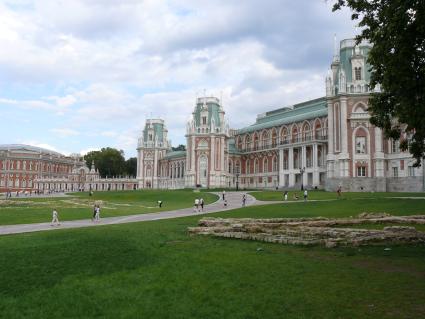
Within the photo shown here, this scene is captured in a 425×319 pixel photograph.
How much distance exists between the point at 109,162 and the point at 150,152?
23.1 meters

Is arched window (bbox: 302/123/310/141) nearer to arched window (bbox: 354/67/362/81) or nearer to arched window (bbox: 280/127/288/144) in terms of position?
arched window (bbox: 280/127/288/144)

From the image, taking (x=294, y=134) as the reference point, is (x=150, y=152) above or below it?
below

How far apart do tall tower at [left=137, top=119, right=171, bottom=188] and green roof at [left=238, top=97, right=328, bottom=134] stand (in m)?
26.2

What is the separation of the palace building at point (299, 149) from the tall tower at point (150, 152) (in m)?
0.29

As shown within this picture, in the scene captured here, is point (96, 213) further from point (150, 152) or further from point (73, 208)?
point (150, 152)

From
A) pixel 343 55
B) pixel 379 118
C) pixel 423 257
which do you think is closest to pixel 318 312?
pixel 423 257

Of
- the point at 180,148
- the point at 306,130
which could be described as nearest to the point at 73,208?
the point at 306,130

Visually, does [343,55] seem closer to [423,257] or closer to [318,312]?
[423,257]

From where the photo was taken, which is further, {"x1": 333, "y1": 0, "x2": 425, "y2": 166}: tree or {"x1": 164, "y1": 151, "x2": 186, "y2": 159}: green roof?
{"x1": 164, "y1": 151, "x2": 186, "y2": 159}: green roof

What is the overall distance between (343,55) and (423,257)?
6392 centimetres

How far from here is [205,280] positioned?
12.1 m

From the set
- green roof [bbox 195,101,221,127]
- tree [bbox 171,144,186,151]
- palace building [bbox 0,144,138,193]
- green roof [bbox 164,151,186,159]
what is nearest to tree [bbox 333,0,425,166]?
green roof [bbox 195,101,221,127]

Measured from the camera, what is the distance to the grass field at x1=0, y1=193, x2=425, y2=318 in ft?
31.6

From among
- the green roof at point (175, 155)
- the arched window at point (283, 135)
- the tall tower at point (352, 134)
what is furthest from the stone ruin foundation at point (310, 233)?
the green roof at point (175, 155)
